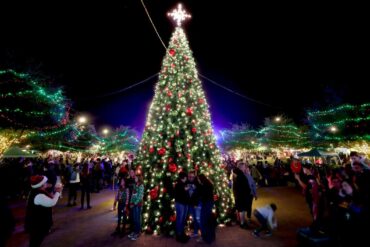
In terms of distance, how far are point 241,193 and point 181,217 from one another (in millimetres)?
2298

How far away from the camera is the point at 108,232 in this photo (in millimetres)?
7164

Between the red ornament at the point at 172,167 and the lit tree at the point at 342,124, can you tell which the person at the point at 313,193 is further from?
the lit tree at the point at 342,124

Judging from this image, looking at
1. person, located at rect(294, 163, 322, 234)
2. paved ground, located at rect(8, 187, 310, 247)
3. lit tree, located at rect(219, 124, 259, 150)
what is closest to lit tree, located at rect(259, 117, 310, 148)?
lit tree, located at rect(219, 124, 259, 150)

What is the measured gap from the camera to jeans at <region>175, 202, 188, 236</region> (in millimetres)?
6480

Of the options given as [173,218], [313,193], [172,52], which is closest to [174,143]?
[173,218]

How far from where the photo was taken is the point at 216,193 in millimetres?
7883

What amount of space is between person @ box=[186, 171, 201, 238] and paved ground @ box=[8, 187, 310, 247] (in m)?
0.49

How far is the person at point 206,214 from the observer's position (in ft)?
20.7

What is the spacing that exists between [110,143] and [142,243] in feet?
143

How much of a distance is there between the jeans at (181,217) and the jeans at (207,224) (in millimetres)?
503

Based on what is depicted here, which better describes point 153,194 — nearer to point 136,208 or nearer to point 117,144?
point 136,208

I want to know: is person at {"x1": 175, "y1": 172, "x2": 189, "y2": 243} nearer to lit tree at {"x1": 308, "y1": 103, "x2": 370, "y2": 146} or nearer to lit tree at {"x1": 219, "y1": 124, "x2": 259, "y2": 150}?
lit tree at {"x1": 308, "y1": 103, "x2": 370, "y2": 146}

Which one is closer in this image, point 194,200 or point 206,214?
point 206,214

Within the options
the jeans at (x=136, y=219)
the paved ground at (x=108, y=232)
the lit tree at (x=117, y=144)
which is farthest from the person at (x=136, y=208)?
the lit tree at (x=117, y=144)
